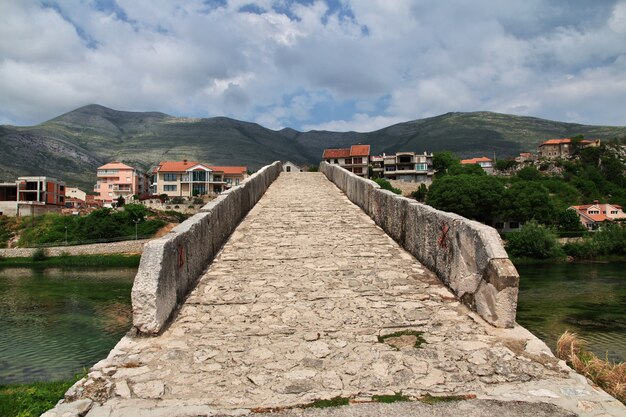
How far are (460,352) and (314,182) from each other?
655 inches

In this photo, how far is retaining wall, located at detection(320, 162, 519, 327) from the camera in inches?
195

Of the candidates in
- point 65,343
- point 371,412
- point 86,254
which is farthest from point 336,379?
point 86,254

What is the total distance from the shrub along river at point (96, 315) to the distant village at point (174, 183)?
39401 millimetres

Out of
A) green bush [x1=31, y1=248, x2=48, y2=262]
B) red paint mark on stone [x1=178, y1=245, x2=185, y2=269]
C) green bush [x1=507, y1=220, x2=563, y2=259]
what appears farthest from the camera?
green bush [x1=31, y1=248, x2=48, y2=262]

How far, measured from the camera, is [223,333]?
4.97 meters

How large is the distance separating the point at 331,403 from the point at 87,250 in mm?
59618

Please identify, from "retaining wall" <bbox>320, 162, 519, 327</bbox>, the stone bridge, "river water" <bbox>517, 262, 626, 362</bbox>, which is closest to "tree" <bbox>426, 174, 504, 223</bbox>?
"river water" <bbox>517, 262, 626, 362</bbox>

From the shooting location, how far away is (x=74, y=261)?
2117 inches

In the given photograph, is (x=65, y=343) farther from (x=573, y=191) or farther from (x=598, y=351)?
(x=573, y=191)

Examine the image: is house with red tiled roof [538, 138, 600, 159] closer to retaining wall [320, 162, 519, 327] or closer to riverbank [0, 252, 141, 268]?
riverbank [0, 252, 141, 268]

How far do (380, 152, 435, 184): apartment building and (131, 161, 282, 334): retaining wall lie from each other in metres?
92.8

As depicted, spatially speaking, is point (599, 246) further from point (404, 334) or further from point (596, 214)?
point (404, 334)

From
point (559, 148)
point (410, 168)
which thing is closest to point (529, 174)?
point (410, 168)

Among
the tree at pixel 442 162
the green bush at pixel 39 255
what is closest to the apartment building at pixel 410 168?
the tree at pixel 442 162
